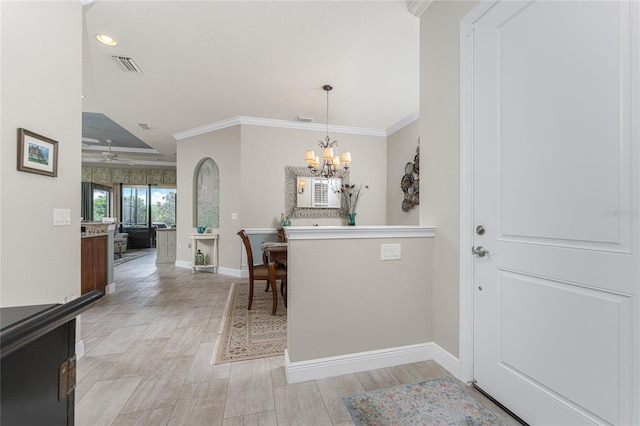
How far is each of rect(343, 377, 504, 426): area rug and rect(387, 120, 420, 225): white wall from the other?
3.32 metres

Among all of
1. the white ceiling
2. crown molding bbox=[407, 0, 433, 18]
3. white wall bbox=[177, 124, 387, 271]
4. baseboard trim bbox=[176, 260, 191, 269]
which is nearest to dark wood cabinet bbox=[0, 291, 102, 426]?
the white ceiling

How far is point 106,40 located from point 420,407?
4.11m

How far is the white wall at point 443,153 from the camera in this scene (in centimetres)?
190

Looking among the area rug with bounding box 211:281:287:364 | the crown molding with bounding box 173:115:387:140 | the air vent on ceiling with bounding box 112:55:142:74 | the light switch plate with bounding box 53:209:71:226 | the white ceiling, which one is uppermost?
the white ceiling

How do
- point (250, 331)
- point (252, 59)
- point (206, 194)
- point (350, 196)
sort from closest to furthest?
1. point (250, 331)
2. point (252, 59)
3. point (350, 196)
4. point (206, 194)

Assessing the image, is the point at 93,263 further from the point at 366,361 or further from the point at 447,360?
the point at 447,360

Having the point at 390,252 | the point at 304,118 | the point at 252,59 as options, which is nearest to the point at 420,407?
the point at 390,252

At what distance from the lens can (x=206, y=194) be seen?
5867 mm

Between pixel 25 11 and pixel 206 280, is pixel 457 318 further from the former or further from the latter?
pixel 206 280

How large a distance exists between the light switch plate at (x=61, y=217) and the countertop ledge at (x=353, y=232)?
5.46ft

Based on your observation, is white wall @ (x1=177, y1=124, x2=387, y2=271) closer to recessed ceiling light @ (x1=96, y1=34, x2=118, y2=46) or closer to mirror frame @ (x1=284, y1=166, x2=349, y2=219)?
mirror frame @ (x1=284, y1=166, x2=349, y2=219)

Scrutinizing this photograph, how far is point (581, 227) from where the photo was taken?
A: 1227mm

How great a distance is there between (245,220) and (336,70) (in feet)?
9.86

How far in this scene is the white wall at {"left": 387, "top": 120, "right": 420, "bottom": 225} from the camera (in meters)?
Answer: 4.93
